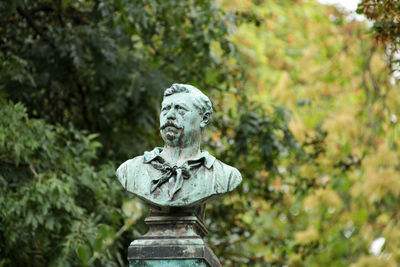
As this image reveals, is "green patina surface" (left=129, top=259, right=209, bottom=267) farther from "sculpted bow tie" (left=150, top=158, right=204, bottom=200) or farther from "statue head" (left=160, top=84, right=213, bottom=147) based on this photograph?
"statue head" (left=160, top=84, right=213, bottom=147)

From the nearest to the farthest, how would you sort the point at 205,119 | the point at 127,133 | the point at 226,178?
1. the point at 226,178
2. the point at 205,119
3. the point at 127,133

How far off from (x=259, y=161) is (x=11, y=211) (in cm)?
366

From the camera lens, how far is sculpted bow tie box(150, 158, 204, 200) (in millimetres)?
5418

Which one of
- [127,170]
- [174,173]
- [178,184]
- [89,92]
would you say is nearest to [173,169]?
[174,173]

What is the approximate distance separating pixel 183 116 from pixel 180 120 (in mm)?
38

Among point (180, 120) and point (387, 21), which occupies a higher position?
point (387, 21)

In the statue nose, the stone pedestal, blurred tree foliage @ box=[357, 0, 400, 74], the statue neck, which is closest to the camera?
the stone pedestal

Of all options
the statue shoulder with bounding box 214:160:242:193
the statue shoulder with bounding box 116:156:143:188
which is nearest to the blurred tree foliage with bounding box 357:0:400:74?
the statue shoulder with bounding box 214:160:242:193

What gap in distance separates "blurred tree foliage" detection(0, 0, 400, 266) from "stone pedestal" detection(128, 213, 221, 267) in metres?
1.47

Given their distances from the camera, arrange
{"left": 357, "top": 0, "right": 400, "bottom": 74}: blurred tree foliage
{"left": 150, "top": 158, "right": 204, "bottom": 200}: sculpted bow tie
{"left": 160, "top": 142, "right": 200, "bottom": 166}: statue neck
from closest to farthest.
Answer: {"left": 150, "top": 158, "right": 204, "bottom": 200}: sculpted bow tie
{"left": 160, "top": 142, "right": 200, "bottom": 166}: statue neck
{"left": 357, "top": 0, "right": 400, "bottom": 74}: blurred tree foliage

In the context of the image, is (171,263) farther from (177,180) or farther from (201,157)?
(201,157)

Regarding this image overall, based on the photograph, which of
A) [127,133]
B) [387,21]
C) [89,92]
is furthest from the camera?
[89,92]

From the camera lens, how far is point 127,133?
972cm

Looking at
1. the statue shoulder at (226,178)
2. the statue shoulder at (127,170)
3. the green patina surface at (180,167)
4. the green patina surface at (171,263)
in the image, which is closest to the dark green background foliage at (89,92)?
the statue shoulder at (127,170)
